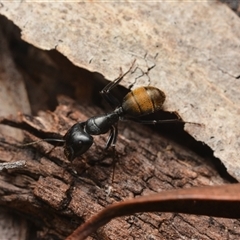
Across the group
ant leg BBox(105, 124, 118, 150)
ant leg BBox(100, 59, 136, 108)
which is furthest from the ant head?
ant leg BBox(100, 59, 136, 108)

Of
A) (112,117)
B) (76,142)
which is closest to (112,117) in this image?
(112,117)

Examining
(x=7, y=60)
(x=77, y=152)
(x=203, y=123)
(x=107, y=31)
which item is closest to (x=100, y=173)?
(x=77, y=152)

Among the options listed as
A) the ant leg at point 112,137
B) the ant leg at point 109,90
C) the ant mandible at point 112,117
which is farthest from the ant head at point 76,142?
the ant leg at point 109,90

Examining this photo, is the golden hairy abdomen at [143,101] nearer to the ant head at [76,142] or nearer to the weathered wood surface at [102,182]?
the weathered wood surface at [102,182]

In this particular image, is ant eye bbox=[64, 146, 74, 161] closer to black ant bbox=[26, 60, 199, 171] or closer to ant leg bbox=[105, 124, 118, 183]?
black ant bbox=[26, 60, 199, 171]

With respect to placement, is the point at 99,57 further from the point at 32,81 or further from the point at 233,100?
the point at 233,100

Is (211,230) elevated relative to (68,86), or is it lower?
lower

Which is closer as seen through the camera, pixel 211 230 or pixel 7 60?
pixel 211 230

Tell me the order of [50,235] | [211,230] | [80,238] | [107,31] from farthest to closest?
[107,31] → [50,235] → [211,230] → [80,238]
